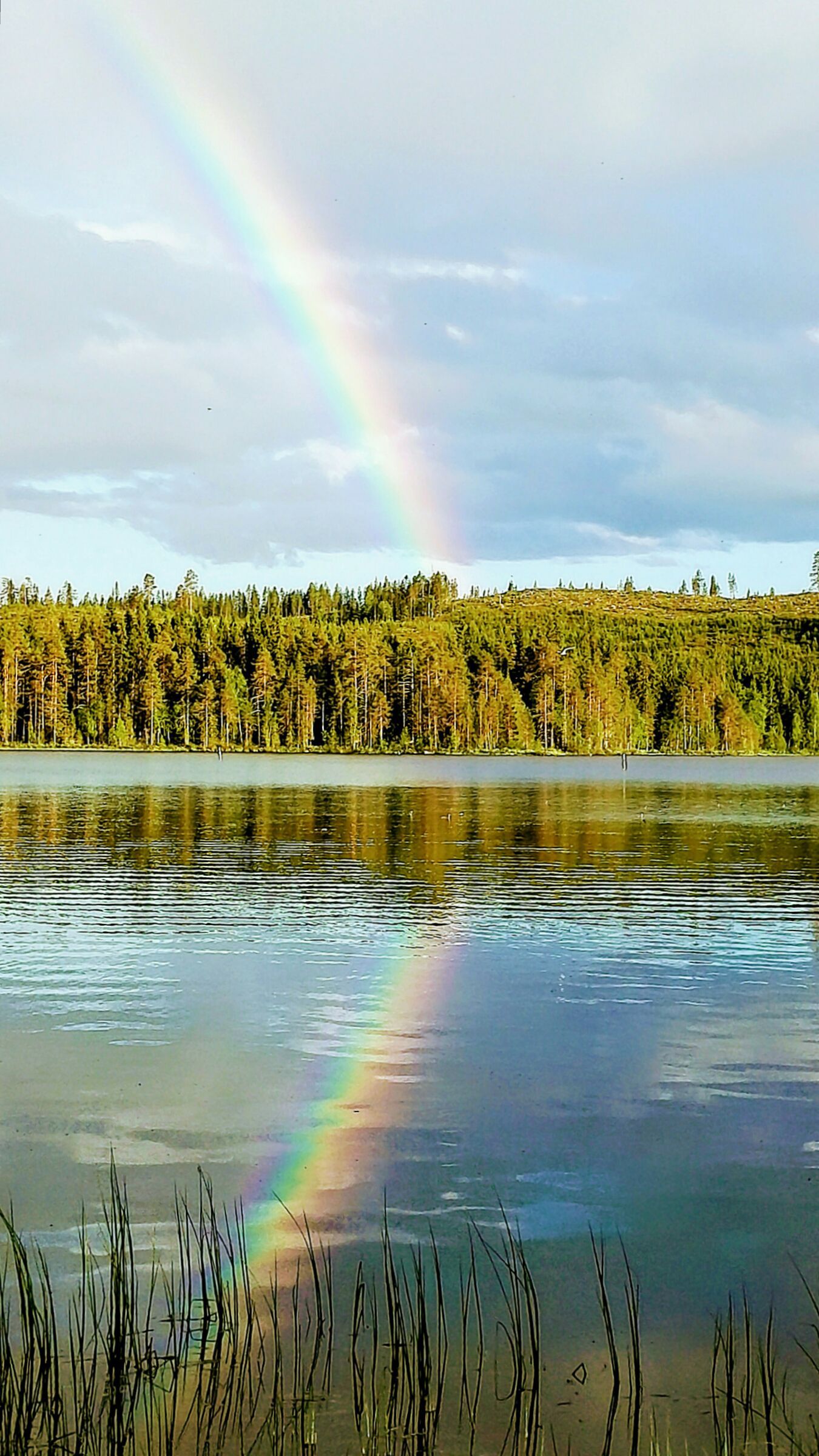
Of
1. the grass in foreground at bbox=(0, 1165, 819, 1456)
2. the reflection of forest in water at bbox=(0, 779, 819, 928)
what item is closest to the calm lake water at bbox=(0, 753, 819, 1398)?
the reflection of forest in water at bbox=(0, 779, 819, 928)

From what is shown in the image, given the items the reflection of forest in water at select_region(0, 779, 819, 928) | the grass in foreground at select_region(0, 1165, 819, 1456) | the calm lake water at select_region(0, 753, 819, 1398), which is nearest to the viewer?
the grass in foreground at select_region(0, 1165, 819, 1456)

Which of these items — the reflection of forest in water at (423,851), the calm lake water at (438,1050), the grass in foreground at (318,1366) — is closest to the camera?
the grass in foreground at (318,1366)

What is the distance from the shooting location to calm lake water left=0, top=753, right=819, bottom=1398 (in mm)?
11680

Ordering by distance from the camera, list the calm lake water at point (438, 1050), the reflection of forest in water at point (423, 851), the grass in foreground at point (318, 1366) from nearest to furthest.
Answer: the grass in foreground at point (318, 1366) → the calm lake water at point (438, 1050) → the reflection of forest in water at point (423, 851)

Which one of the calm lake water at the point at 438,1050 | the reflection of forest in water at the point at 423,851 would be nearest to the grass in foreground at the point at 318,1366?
the calm lake water at the point at 438,1050

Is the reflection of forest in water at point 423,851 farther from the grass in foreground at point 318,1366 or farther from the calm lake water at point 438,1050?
the grass in foreground at point 318,1366

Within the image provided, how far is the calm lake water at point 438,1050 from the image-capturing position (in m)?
11.7

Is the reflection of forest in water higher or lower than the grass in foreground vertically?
higher

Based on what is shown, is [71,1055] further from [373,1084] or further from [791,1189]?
[791,1189]

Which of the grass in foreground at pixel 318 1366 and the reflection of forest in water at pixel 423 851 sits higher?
the reflection of forest in water at pixel 423 851

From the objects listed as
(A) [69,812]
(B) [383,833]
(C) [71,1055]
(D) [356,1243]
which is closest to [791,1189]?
(D) [356,1243]

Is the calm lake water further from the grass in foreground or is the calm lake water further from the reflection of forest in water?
the grass in foreground

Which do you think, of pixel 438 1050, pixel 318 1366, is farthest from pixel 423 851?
pixel 318 1366

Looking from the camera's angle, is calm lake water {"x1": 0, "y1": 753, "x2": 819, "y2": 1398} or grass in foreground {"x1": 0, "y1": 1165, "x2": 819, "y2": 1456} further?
calm lake water {"x1": 0, "y1": 753, "x2": 819, "y2": 1398}
